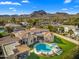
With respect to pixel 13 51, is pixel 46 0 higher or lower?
higher

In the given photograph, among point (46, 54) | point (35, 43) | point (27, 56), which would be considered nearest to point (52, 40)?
point (35, 43)

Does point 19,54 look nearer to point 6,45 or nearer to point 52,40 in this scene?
point 6,45

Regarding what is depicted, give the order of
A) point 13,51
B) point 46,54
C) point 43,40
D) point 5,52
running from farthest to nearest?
point 43,40 → point 46,54 → point 13,51 → point 5,52

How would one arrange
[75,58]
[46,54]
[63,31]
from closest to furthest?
[75,58] < [46,54] < [63,31]

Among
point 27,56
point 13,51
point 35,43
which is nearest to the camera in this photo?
point 13,51

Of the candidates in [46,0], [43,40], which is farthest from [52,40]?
[46,0]

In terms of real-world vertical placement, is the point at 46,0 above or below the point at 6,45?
above

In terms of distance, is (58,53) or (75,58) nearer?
(75,58)

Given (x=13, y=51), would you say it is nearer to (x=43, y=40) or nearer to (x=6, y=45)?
(x=6, y=45)

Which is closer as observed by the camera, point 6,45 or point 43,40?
point 6,45
